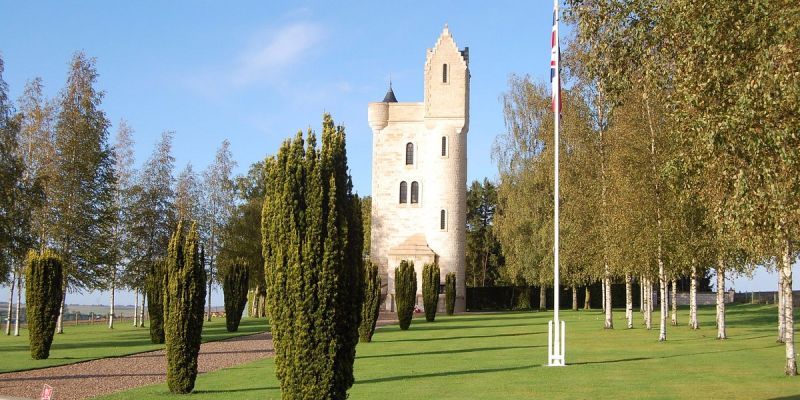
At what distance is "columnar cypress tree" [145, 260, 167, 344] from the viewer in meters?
32.4

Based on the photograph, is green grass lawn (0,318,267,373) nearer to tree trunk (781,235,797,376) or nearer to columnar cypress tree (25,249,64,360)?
columnar cypress tree (25,249,64,360)

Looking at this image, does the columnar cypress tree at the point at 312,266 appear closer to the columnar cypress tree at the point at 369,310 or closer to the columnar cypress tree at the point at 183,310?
the columnar cypress tree at the point at 183,310

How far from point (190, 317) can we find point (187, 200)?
41385 mm

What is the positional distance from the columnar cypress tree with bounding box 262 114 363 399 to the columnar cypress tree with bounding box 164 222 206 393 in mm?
4287

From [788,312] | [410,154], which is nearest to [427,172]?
[410,154]

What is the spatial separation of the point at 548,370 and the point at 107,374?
36.5 feet

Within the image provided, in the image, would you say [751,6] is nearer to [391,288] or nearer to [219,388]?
[219,388]

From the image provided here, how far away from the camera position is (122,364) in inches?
918

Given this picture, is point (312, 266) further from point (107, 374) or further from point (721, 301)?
point (721, 301)

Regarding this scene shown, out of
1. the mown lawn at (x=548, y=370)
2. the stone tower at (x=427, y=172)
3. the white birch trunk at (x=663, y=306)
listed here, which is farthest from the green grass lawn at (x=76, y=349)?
the stone tower at (x=427, y=172)

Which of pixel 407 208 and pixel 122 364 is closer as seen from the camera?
pixel 122 364

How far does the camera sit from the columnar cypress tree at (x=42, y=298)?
2445cm

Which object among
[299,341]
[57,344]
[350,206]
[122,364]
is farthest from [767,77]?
[57,344]

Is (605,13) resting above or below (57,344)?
above
